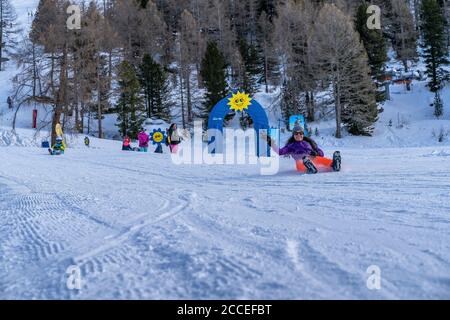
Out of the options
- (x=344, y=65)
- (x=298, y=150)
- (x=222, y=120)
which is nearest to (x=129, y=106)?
(x=344, y=65)

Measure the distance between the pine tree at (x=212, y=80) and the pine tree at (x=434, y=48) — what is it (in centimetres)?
1652

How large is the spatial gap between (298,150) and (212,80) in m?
24.3

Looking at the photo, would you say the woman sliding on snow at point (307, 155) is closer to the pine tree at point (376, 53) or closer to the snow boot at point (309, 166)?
the snow boot at point (309, 166)

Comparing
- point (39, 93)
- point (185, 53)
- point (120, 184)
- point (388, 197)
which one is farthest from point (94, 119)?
point (388, 197)

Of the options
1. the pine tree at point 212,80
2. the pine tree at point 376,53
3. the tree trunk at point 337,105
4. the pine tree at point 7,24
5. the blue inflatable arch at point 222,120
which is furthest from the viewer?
the pine tree at point 7,24

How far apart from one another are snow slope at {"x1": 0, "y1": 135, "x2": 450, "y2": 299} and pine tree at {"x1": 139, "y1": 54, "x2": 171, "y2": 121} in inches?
1115

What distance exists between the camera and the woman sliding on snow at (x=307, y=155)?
613cm

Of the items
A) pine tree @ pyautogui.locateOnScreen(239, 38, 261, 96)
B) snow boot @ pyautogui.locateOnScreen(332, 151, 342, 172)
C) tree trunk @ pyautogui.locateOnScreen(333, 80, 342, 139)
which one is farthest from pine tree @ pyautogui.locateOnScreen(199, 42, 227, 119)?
snow boot @ pyautogui.locateOnScreen(332, 151, 342, 172)

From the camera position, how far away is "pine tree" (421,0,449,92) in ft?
101

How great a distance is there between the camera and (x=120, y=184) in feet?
18.0

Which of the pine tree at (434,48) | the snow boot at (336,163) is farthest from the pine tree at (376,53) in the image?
the snow boot at (336,163)

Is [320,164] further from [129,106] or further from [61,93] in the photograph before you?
[129,106]

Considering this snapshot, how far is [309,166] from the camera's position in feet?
19.8
